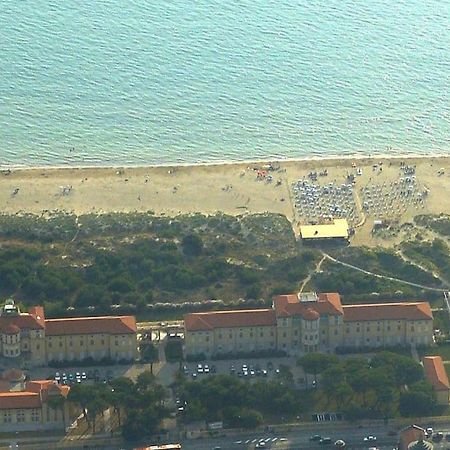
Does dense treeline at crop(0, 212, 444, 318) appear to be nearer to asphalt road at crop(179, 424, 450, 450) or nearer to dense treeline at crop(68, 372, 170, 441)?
dense treeline at crop(68, 372, 170, 441)

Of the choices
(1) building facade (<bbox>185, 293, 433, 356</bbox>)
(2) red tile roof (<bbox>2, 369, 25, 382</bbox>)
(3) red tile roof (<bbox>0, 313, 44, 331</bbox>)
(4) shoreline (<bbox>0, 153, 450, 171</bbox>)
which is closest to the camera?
(2) red tile roof (<bbox>2, 369, 25, 382</bbox>)

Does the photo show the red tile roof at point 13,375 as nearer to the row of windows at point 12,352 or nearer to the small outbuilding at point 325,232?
the row of windows at point 12,352

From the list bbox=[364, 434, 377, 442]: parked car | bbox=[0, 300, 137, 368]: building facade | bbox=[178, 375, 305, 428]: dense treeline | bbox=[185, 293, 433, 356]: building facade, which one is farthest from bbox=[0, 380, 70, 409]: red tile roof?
bbox=[364, 434, 377, 442]: parked car

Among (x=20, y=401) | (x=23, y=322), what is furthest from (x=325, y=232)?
(x=20, y=401)

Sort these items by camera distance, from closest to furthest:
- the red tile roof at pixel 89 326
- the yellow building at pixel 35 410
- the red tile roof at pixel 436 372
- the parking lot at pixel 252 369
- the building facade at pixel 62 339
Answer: the yellow building at pixel 35 410 < the red tile roof at pixel 436 372 < the parking lot at pixel 252 369 < the building facade at pixel 62 339 < the red tile roof at pixel 89 326

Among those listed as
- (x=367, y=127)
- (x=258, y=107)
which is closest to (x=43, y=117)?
(x=258, y=107)

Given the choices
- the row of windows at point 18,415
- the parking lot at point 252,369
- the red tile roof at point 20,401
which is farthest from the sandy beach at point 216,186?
the row of windows at point 18,415
